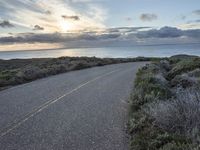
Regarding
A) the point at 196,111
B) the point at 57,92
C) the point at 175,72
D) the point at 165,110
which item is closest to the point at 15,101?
the point at 57,92

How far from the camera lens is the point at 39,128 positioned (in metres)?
9.48

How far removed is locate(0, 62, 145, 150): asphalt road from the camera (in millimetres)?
8026

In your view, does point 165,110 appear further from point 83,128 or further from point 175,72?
point 175,72

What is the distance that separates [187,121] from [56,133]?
11.0ft

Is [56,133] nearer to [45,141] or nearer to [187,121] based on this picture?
[45,141]

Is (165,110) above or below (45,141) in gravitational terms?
above

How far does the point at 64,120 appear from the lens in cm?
1037

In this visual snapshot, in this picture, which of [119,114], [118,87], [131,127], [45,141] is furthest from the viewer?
[118,87]

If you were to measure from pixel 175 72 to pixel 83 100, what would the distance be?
1114cm

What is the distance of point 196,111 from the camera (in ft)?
24.8

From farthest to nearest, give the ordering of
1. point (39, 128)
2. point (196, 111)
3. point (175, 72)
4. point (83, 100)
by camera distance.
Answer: point (175, 72)
point (83, 100)
point (39, 128)
point (196, 111)

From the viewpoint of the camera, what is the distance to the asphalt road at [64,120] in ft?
26.3

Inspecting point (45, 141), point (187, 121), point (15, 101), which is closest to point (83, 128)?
point (45, 141)

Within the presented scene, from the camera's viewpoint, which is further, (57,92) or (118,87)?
(118,87)
